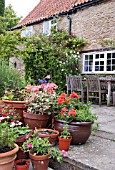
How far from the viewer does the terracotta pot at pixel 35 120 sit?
9.82ft

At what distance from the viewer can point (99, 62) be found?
34.9 ft

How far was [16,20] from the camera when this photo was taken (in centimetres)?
2670

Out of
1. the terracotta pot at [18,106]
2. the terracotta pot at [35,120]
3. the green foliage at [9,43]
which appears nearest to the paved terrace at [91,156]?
the terracotta pot at [35,120]

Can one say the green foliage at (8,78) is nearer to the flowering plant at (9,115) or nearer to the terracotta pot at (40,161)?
the flowering plant at (9,115)

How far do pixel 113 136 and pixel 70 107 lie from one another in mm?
834

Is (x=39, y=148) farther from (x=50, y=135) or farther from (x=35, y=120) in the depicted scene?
(x=35, y=120)

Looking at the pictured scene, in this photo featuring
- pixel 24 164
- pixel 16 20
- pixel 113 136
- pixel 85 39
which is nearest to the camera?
pixel 24 164

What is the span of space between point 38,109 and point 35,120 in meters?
0.16

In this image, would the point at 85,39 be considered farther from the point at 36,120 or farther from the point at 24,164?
the point at 24,164

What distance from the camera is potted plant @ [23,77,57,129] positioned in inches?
118

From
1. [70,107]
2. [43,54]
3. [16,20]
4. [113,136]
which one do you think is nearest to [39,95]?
[70,107]

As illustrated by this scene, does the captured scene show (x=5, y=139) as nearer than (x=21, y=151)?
Yes

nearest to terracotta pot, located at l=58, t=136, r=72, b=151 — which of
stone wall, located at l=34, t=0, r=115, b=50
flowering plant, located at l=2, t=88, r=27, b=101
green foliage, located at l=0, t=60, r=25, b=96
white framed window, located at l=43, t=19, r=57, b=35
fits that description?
flowering plant, located at l=2, t=88, r=27, b=101

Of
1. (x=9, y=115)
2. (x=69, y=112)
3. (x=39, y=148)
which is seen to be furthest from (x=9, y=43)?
(x=39, y=148)
